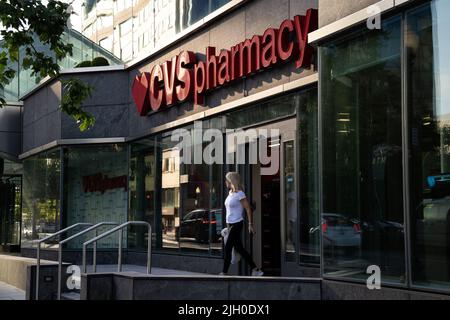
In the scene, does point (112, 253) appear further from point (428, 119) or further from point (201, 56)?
point (428, 119)

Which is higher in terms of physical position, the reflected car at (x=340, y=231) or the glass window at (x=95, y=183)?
the glass window at (x=95, y=183)

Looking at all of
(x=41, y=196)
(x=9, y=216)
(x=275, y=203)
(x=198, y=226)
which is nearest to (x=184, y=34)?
(x=198, y=226)

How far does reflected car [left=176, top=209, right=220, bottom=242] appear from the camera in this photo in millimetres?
14133

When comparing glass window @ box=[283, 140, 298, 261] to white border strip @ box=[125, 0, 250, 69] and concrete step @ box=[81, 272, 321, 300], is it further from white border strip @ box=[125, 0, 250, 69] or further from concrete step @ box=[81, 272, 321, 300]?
white border strip @ box=[125, 0, 250, 69]

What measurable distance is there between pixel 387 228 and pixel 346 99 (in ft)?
6.13

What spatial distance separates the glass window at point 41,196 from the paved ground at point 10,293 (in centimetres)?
351

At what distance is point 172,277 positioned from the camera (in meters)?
9.11

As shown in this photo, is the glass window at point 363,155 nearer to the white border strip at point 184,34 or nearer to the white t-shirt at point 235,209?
the white t-shirt at point 235,209

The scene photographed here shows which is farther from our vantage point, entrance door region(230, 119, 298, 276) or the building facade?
entrance door region(230, 119, 298, 276)

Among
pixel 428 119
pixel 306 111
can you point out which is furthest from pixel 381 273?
pixel 306 111

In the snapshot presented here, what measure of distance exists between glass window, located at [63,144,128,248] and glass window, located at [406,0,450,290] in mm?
11583

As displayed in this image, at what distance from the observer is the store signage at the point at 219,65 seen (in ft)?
36.6

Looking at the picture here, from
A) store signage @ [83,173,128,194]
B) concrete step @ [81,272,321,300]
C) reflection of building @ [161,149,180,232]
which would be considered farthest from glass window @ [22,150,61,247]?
concrete step @ [81,272,321,300]

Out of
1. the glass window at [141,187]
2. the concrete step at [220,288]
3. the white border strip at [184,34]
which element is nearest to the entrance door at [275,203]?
the concrete step at [220,288]
